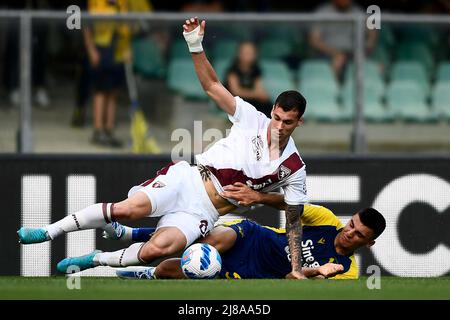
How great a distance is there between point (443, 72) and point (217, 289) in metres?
4.94

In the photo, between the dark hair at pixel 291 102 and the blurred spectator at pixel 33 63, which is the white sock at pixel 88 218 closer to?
the dark hair at pixel 291 102

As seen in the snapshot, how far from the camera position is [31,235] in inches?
381

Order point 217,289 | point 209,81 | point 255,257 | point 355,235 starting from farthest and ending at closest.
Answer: point 255,257, point 355,235, point 209,81, point 217,289

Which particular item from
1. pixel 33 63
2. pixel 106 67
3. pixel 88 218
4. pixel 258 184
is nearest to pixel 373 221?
pixel 258 184

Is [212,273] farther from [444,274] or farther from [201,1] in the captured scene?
[201,1]

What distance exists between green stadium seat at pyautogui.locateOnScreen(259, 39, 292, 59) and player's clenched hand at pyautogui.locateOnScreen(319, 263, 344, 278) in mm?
3319

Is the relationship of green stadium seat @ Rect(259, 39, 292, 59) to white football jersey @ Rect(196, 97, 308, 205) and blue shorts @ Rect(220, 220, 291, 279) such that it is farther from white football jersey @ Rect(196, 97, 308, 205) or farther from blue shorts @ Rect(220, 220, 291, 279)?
white football jersey @ Rect(196, 97, 308, 205)

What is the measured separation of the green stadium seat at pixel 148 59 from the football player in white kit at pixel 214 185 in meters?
2.52

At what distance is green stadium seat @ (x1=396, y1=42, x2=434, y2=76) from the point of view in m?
13.0

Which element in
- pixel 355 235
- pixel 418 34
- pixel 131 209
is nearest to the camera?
pixel 131 209

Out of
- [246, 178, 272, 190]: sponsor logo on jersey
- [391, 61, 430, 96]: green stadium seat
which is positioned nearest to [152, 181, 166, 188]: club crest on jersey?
[246, 178, 272, 190]: sponsor logo on jersey

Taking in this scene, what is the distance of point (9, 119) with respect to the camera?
1247 centimetres

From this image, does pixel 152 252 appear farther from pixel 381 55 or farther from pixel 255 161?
pixel 381 55

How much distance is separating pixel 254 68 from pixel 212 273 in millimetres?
3377
